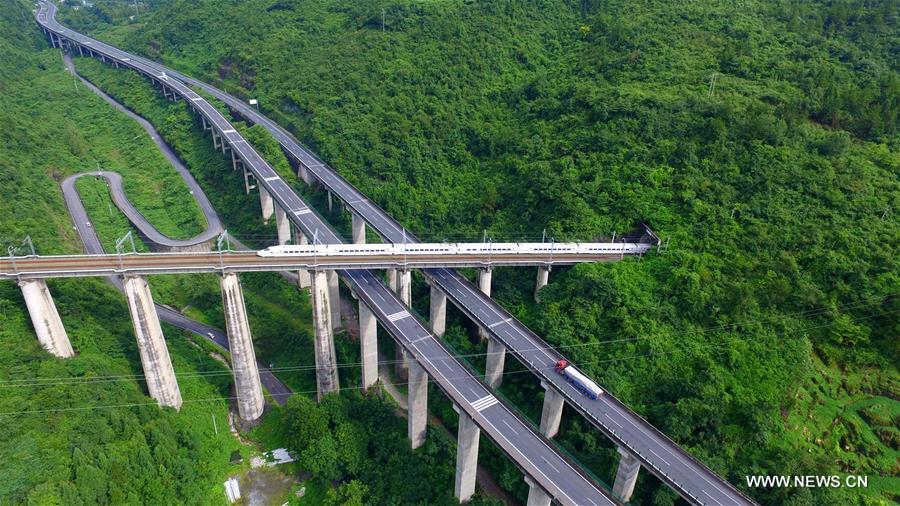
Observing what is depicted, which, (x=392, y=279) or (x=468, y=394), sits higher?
(x=468, y=394)

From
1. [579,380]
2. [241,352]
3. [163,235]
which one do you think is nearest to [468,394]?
[579,380]

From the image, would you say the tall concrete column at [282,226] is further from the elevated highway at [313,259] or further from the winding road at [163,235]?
the elevated highway at [313,259]

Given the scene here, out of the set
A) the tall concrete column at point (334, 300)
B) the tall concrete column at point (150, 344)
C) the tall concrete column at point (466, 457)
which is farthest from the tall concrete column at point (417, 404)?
the tall concrete column at point (150, 344)

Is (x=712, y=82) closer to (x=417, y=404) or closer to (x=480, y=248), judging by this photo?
(x=480, y=248)

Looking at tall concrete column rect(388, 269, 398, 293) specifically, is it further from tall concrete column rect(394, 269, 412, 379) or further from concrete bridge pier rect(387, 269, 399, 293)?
tall concrete column rect(394, 269, 412, 379)

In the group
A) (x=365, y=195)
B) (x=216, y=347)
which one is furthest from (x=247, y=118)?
(x=216, y=347)

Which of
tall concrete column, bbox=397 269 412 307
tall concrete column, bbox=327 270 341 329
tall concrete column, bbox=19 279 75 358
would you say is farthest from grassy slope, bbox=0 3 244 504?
tall concrete column, bbox=397 269 412 307
